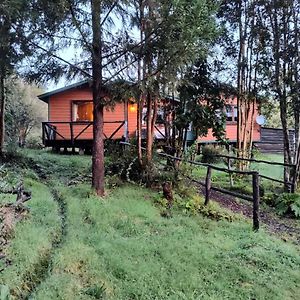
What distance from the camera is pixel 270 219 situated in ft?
24.4

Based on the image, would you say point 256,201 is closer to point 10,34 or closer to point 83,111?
point 10,34

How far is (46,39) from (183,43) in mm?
2703

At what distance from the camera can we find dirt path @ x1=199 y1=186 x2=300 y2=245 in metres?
6.38

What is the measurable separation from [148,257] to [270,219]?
3854 mm

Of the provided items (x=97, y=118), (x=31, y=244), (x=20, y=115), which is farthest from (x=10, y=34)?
(x=20, y=115)

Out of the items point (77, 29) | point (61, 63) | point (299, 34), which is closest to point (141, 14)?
point (77, 29)

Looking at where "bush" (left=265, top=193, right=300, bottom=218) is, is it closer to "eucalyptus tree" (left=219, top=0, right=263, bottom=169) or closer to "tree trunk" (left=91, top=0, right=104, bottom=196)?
"eucalyptus tree" (left=219, top=0, right=263, bottom=169)

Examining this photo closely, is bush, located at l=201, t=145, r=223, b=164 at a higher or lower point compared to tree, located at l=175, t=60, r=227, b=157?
lower

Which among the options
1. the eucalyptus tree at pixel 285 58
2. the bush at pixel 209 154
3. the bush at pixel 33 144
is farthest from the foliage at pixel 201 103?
the bush at pixel 33 144

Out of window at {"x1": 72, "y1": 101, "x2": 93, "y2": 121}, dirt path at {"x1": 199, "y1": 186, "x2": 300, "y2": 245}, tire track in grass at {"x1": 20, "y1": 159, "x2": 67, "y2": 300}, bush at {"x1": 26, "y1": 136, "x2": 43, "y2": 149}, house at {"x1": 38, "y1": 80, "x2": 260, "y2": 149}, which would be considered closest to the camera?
tire track in grass at {"x1": 20, "y1": 159, "x2": 67, "y2": 300}

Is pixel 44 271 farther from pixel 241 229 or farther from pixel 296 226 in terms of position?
Result: pixel 296 226

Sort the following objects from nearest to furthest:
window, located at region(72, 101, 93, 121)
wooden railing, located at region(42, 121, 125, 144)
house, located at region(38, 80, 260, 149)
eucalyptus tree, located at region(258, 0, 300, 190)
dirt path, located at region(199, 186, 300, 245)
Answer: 1. dirt path, located at region(199, 186, 300, 245)
2. eucalyptus tree, located at region(258, 0, 300, 190)
3. wooden railing, located at region(42, 121, 125, 144)
4. house, located at region(38, 80, 260, 149)
5. window, located at region(72, 101, 93, 121)

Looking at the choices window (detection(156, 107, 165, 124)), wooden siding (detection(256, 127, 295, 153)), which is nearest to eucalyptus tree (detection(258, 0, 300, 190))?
window (detection(156, 107, 165, 124))

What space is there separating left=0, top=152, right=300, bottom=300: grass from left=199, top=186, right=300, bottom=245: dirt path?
0.64m
